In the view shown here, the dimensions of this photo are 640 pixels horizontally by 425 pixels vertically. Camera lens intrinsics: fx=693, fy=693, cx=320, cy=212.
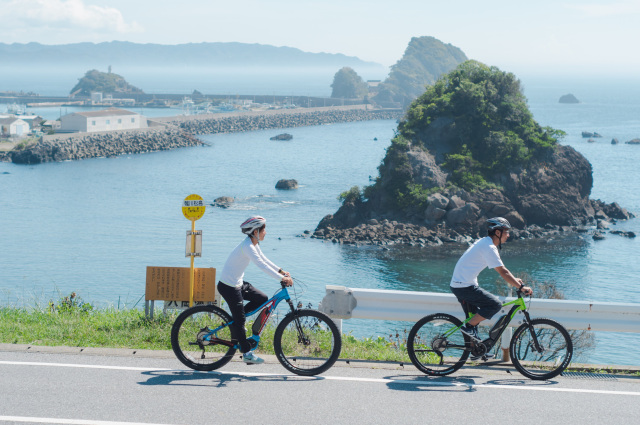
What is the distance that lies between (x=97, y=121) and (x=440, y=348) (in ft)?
411

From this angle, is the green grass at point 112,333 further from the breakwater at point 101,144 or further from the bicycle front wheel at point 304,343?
the breakwater at point 101,144

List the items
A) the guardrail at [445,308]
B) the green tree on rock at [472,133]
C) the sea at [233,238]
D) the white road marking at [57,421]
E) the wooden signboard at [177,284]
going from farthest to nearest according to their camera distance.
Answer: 1. the green tree on rock at [472,133]
2. the sea at [233,238]
3. the wooden signboard at [177,284]
4. the guardrail at [445,308]
5. the white road marking at [57,421]

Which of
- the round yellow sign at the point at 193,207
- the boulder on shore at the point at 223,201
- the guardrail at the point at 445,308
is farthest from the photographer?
the boulder on shore at the point at 223,201

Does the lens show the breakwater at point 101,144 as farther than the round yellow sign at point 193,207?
Yes

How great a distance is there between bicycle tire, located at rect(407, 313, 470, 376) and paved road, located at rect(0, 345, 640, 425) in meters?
0.16

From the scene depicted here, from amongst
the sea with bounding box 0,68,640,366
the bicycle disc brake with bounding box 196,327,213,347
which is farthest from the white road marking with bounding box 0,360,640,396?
the sea with bounding box 0,68,640,366

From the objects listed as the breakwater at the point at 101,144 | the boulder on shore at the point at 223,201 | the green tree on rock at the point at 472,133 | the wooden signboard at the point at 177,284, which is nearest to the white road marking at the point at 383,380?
the wooden signboard at the point at 177,284

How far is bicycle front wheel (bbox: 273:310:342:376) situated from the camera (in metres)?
8.28

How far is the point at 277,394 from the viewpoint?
7570 millimetres

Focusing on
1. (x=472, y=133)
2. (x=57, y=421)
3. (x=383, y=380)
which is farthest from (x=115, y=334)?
(x=472, y=133)

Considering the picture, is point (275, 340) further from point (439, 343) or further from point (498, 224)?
point (498, 224)

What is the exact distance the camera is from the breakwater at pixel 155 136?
363ft

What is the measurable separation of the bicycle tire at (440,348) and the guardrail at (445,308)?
497 mm

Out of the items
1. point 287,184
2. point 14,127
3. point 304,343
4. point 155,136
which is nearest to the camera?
point 304,343
